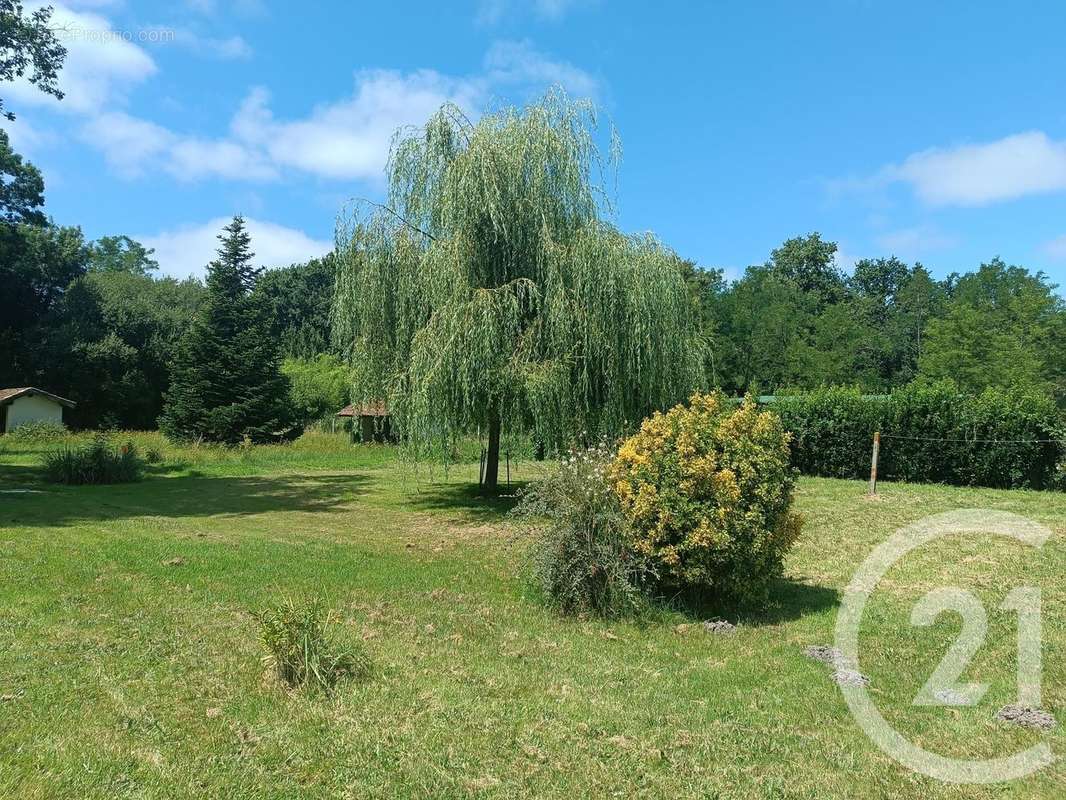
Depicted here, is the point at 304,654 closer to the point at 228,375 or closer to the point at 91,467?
the point at 91,467

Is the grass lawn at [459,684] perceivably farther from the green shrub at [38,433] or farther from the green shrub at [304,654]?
the green shrub at [38,433]

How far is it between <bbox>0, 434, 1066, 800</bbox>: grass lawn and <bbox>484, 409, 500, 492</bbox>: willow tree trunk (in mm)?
3436

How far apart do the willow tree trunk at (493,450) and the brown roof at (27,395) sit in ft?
106

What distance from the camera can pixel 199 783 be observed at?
2.96 meters

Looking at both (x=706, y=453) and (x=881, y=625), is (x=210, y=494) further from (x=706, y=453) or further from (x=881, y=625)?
(x=881, y=625)

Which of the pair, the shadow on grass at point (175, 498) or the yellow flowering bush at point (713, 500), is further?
the shadow on grass at point (175, 498)

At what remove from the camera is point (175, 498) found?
14273 mm

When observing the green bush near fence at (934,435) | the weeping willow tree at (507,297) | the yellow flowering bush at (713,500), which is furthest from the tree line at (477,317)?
the yellow flowering bush at (713,500)

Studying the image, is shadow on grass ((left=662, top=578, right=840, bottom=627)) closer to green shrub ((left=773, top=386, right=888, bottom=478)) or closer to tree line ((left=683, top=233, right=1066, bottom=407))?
green shrub ((left=773, top=386, right=888, bottom=478))

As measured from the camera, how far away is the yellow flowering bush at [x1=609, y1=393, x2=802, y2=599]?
222 inches

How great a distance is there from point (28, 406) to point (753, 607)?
41.8 metres

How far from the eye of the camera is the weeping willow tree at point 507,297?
36.1ft

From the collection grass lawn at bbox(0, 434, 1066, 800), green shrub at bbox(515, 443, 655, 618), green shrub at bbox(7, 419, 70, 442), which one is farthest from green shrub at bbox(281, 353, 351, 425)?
green shrub at bbox(515, 443, 655, 618)

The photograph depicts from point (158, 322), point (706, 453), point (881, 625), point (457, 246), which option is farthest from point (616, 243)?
point (158, 322)
